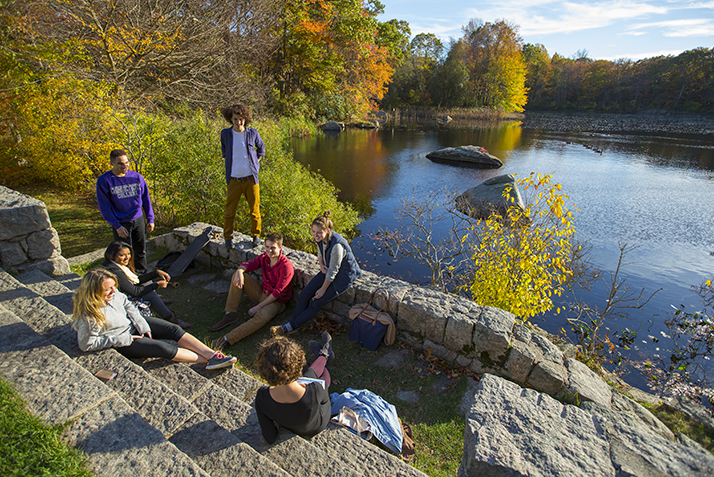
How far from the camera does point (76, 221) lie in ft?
26.4

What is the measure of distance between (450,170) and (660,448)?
55.6 feet

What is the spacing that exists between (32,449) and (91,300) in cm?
124

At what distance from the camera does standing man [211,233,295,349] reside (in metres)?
4.51

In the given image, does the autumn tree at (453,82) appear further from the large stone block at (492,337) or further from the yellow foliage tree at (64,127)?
the large stone block at (492,337)

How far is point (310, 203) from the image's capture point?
863cm

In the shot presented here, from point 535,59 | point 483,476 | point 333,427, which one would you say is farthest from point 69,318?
point 535,59

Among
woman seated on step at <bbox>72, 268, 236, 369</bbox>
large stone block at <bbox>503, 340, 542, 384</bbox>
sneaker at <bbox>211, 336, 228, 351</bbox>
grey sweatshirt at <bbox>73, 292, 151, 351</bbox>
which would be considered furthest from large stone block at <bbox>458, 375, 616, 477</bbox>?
grey sweatshirt at <bbox>73, 292, 151, 351</bbox>

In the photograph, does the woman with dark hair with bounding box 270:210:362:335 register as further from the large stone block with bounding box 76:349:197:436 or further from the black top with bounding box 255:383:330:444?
the black top with bounding box 255:383:330:444

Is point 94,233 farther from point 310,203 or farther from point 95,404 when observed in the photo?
point 95,404

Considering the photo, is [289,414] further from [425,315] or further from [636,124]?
[636,124]

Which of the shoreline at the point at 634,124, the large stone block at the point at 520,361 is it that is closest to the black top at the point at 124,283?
the large stone block at the point at 520,361

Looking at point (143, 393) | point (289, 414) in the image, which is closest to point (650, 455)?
point (289, 414)

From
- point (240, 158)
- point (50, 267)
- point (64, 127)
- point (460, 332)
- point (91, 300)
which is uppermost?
point (240, 158)

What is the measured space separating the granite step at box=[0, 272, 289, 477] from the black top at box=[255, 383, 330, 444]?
21 centimetres
